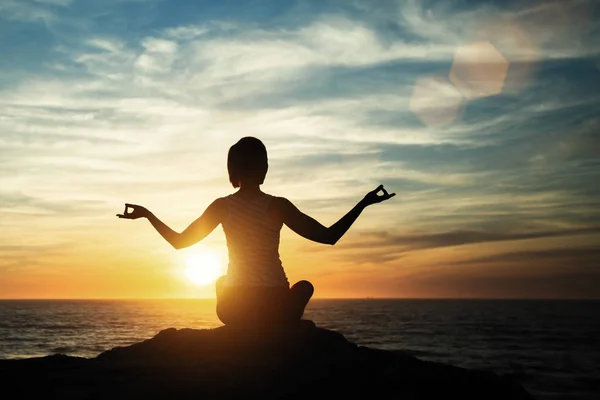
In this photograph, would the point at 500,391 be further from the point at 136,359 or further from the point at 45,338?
the point at 45,338

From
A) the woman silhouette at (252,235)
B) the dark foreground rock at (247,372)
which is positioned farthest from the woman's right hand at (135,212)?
the dark foreground rock at (247,372)

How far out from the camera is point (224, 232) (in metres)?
5.38

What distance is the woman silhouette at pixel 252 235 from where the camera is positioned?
518 cm

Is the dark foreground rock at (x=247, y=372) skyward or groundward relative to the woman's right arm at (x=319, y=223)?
groundward

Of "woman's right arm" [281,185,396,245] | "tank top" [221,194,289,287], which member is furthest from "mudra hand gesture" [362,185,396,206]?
"tank top" [221,194,289,287]

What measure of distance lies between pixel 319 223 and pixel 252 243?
0.62 meters

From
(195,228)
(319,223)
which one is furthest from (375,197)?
(195,228)

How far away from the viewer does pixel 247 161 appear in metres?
5.21

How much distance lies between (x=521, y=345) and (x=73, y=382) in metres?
54.2

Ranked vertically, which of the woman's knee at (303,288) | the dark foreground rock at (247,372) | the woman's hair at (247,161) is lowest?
the dark foreground rock at (247,372)

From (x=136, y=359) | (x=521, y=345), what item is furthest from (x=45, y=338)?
(x=136, y=359)

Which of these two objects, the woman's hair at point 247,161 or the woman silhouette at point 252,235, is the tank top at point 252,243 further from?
the woman's hair at point 247,161

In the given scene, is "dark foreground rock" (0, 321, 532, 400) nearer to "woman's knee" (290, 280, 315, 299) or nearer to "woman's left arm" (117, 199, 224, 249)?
"woman's knee" (290, 280, 315, 299)

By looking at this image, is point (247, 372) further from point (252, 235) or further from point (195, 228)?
point (195, 228)
